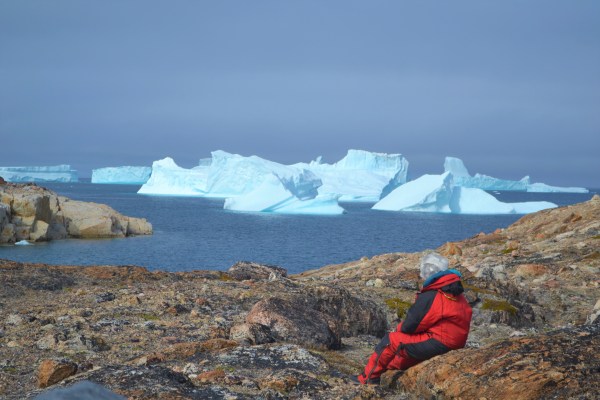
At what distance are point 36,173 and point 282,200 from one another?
101004mm

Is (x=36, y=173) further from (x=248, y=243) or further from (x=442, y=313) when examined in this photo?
(x=442, y=313)

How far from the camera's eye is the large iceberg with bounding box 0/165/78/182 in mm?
139875

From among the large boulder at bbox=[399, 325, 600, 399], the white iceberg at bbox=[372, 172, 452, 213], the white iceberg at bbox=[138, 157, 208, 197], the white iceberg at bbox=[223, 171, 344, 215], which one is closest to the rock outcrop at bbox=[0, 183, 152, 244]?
the white iceberg at bbox=[223, 171, 344, 215]

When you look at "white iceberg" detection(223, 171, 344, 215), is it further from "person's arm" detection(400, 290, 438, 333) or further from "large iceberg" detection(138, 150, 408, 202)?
"person's arm" detection(400, 290, 438, 333)

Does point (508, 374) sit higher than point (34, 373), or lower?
higher

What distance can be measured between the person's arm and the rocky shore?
1.11ft

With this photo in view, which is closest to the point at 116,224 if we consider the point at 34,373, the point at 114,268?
the point at 114,268

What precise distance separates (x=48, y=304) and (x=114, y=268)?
169 inches

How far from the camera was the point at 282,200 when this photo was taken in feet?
242

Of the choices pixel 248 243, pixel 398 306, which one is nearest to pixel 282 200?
pixel 248 243

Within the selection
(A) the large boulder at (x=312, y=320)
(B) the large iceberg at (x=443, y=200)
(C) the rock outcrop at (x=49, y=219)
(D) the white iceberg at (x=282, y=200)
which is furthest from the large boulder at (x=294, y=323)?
(B) the large iceberg at (x=443, y=200)

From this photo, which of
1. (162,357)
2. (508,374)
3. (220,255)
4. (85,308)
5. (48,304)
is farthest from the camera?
(220,255)

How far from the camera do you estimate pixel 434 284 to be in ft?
17.7

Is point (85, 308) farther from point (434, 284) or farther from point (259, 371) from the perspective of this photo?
point (434, 284)
